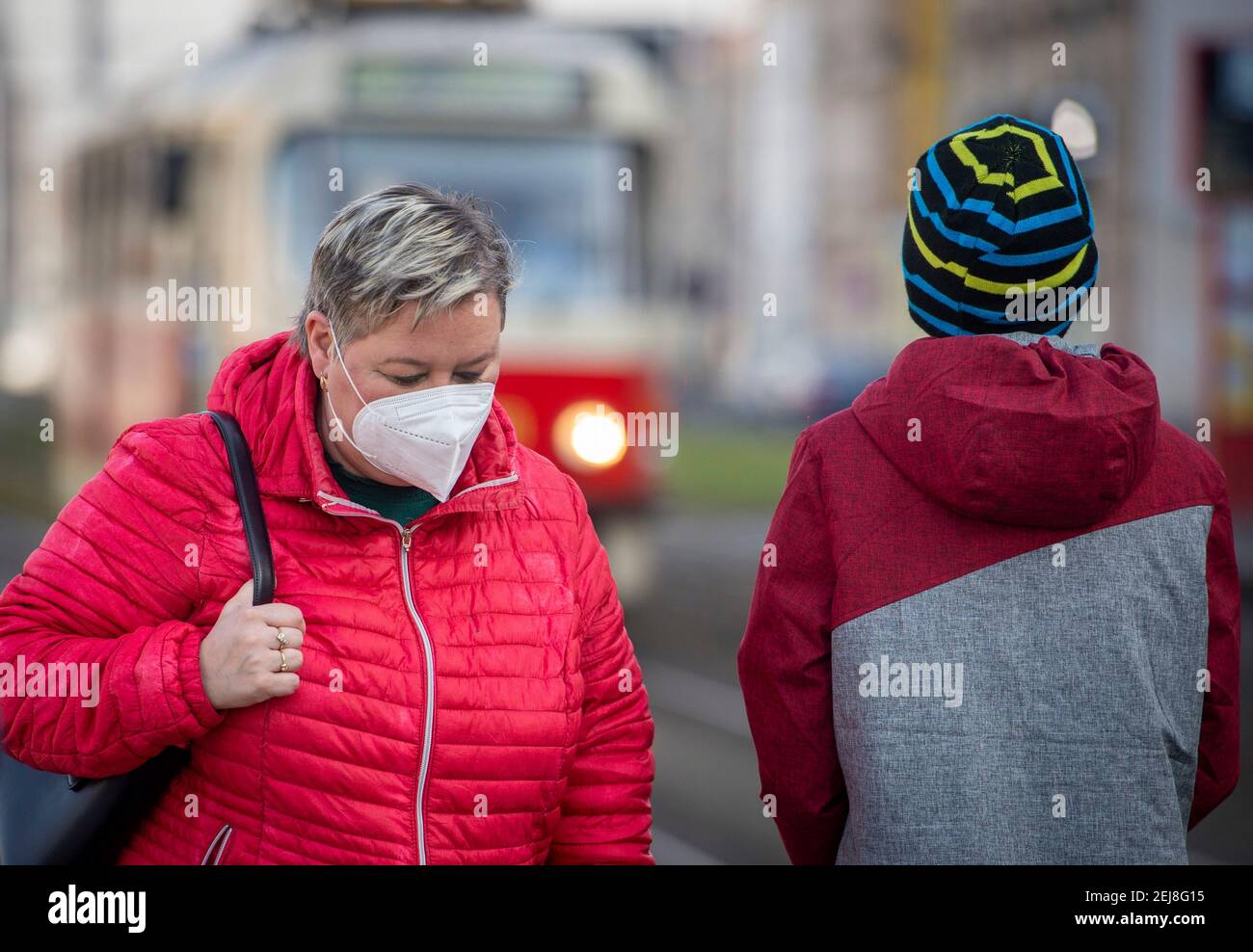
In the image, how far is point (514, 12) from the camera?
8.56 meters

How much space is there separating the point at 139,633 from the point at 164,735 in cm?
13

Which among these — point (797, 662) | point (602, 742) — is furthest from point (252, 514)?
point (797, 662)

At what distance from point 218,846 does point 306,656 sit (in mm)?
267

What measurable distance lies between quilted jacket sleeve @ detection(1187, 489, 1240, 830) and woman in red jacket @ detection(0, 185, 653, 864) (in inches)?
32.8

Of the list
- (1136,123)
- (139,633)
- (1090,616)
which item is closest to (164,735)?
(139,633)

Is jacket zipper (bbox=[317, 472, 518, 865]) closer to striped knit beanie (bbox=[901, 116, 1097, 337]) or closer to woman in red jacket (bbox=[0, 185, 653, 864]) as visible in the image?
woman in red jacket (bbox=[0, 185, 653, 864])

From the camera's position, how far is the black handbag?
1928 mm

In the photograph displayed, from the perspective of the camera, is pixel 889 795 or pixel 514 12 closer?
pixel 889 795

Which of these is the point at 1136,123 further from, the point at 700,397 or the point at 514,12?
the point at 700,397
